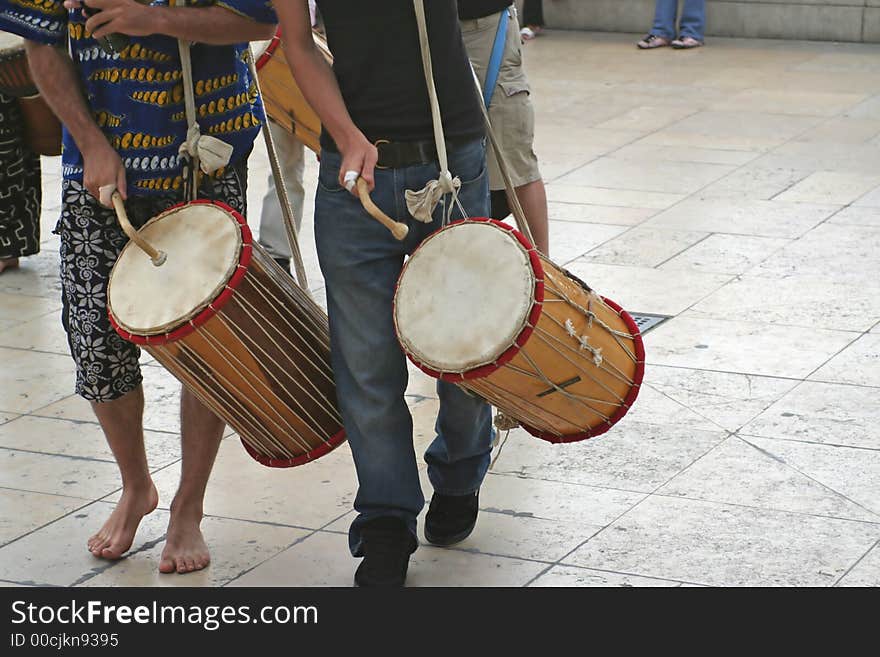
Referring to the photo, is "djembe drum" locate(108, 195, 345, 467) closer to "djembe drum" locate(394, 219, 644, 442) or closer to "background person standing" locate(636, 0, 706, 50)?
"djembe drum" locate(394, 219, 644, 442)

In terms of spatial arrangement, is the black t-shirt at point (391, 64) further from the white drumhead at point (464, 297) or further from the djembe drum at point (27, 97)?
the djembe drum at point (27, 97)

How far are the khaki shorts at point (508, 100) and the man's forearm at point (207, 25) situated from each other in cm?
117

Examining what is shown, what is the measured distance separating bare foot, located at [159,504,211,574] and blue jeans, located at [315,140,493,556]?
40cm

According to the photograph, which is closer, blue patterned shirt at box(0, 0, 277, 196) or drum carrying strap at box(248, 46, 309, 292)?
blue patterned shirt at box(0, 0, 277, 196)

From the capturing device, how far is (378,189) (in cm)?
328

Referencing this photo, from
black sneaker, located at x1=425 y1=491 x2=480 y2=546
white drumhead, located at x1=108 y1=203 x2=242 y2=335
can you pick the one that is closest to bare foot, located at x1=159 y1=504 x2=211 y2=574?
black sneaker, located at x1=425 y1=491 x2=480 y2=546

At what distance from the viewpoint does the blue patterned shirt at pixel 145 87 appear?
133 inches

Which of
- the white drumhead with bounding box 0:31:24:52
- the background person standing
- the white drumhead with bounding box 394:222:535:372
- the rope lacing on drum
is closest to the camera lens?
the white drumhead with bounding box 394:222:535:372

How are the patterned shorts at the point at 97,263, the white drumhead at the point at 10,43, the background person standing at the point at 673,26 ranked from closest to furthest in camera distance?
the patterned shorts at the point at 97,263
the white drumhead at the point at 10,43
the background person standing at the point at 673,26

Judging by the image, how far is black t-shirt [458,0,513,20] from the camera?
175 inches

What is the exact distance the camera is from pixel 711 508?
3908 mm

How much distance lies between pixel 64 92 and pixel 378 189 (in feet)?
2.50

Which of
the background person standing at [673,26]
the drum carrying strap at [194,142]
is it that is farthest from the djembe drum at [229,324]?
the background person standing at [673,26]
